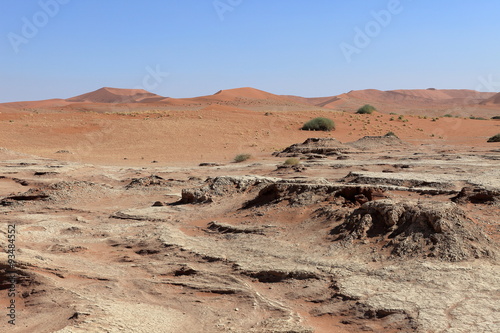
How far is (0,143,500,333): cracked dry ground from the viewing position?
4.95 metres

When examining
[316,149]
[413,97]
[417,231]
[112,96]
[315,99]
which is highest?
[413,97]

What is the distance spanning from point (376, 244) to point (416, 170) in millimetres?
7580

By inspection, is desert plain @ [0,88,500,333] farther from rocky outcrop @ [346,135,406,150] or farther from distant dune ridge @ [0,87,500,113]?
distant dune ridge @ [0,87,500,113]

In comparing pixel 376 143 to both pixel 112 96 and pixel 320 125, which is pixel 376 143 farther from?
pixel 112 96

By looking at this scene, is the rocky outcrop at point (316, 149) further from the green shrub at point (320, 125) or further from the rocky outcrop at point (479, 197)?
the rocky outcrop at point (479, 197)

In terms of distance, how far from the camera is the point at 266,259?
22.3ft

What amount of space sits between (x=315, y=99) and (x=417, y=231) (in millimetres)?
120361

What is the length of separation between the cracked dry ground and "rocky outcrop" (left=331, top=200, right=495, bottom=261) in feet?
0.06

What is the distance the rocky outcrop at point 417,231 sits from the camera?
634 cm

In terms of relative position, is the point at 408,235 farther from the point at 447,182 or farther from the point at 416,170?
the point at 416,170

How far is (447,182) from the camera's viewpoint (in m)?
10.5

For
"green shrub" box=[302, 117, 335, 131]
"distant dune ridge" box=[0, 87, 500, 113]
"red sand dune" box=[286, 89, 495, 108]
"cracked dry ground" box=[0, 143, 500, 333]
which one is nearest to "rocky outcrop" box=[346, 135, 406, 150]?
"green shrub" box=[302, 117, 335, 131]

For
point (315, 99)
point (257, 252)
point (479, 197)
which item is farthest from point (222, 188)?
→ point (315, 99)

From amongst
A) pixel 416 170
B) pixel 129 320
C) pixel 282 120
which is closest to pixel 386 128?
pixel 282 120
